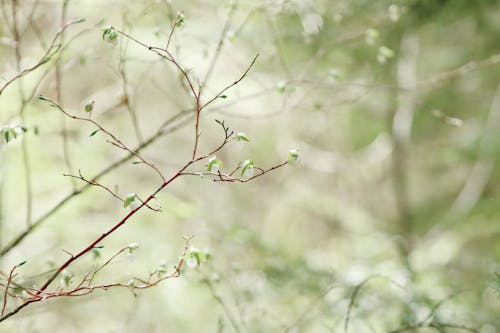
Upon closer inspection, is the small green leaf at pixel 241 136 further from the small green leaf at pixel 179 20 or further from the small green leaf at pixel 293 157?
the small green leaf at pixel 179 20

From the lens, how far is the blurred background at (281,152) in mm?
2426

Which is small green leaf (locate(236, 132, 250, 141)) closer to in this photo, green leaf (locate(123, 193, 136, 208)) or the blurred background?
green leaf (locate(123, 193, 136, 208))

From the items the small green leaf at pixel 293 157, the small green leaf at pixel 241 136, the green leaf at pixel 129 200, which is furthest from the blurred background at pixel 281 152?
the small green leaf at pixel 293 157

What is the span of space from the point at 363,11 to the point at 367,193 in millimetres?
3830

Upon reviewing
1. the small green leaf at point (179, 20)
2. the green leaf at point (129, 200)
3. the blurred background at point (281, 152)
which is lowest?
the green leaf at point (129, 200)

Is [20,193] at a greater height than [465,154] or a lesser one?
greater

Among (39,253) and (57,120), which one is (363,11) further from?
(39,253)

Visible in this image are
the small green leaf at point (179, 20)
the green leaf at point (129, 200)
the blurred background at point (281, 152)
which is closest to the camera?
the green leaf at point (129, 200)

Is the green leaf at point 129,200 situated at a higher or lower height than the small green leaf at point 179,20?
lower

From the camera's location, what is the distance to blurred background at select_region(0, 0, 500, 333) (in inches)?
95.5

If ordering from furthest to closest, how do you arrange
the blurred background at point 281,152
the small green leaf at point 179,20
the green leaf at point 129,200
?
the blurred background at point 281,152 < the small green leaf at point 179,20 < the green leaf at point 129,200

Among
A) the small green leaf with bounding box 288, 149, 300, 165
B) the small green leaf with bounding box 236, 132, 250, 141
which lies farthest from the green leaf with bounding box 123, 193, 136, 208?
the small green leaf with bounding box 288, 149, 300, 165

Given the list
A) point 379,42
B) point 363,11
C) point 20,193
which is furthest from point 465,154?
point 20,193

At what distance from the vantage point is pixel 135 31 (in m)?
3.94
